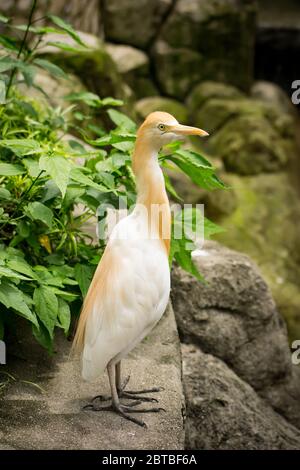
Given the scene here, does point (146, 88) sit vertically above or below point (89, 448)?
above

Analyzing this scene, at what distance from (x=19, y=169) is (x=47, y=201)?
0.18 metres

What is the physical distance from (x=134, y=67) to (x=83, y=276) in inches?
189

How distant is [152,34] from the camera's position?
720 cm

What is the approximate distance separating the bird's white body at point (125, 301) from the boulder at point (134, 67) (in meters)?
4.87

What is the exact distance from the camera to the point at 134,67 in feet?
22.9

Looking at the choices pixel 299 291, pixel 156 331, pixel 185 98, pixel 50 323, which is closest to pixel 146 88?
pixel 185 98

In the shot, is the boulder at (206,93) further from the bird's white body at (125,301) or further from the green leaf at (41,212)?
the bird's white body at (125,301)

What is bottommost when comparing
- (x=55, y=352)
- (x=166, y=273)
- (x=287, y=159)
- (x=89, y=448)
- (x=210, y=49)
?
(x=89, y=448)

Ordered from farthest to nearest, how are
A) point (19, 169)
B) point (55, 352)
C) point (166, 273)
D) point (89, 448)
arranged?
1. point (55, 352)
2. point (19, 169)
3. point (166, 273)
4. point (89, 448)

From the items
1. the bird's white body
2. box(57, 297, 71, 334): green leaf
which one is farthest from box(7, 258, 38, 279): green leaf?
the bird's white body

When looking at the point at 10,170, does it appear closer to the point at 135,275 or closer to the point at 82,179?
the point at 82,179

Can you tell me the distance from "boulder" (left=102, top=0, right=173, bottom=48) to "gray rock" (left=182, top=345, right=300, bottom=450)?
182 inches

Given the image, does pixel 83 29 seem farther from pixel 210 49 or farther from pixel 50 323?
pixel 50 323

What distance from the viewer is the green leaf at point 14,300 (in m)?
2.15
